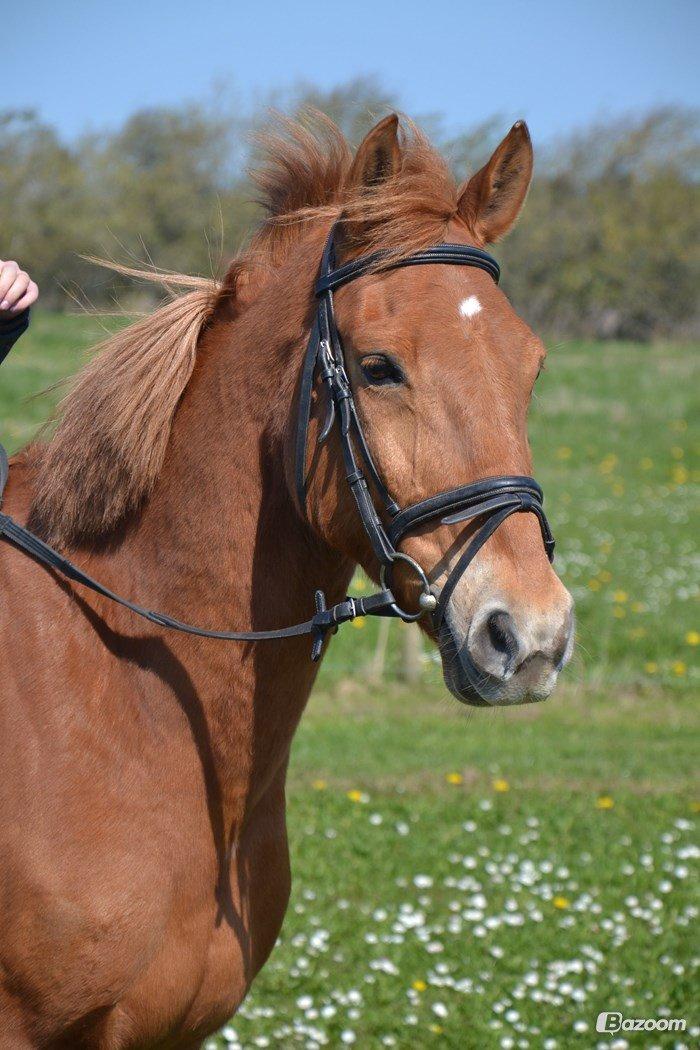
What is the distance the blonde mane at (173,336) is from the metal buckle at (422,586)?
29.3 inches

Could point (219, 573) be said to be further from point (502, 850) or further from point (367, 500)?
point (502, 850)

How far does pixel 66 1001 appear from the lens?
2412 mm

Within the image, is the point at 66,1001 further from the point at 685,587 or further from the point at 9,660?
the point at 685,587

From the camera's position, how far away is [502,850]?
5973 mm

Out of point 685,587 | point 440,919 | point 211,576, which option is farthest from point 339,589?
point 685,587

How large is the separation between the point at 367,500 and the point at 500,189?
3.51ft

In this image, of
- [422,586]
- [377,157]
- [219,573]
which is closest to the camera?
[422,586]

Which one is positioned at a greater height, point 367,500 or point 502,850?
point 367,500

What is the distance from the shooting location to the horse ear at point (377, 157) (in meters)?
2.55

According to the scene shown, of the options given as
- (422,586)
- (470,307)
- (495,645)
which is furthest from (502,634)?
(470,307)

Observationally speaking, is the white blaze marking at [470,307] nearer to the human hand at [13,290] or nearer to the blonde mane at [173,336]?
the blonde mane at [173,336]

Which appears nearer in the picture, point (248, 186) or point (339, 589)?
point (339, 589)

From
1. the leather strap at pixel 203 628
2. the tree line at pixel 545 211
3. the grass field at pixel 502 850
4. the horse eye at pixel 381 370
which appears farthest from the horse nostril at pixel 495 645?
the tree line at pixel 545 211

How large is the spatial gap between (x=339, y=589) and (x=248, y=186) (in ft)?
4.38
